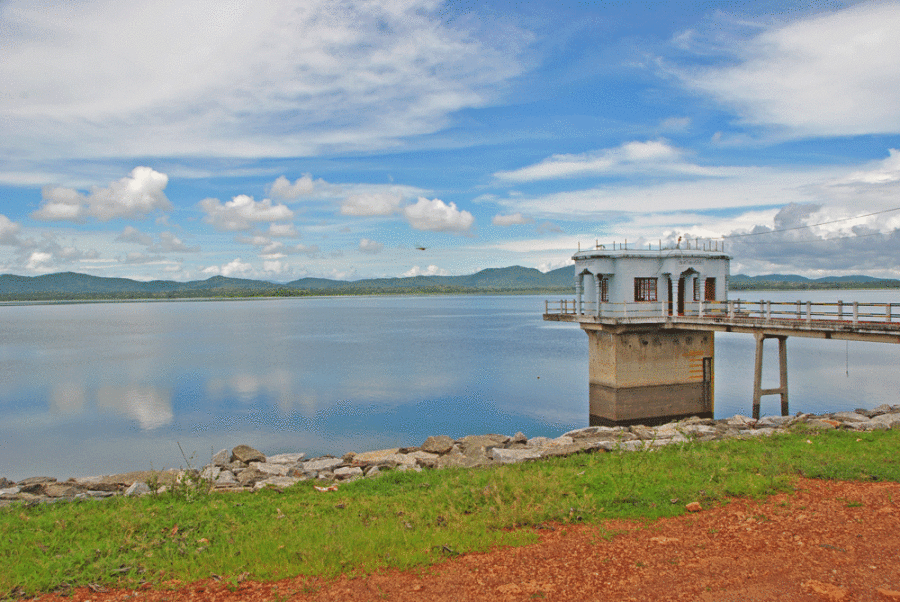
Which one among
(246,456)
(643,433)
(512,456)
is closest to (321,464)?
(246,456)

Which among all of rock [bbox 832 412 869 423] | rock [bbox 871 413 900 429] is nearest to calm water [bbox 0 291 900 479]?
rock [bbox 832 412 869 423]

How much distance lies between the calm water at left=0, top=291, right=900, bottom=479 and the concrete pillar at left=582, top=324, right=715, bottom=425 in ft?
12.8

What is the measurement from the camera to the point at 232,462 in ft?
59.7

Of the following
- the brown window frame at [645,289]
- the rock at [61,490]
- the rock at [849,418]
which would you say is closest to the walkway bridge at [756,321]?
the brown window frame at [645,289]

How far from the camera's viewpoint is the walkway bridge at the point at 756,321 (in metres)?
21.3

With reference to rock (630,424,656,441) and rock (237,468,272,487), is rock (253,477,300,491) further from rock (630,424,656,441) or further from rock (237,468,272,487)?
rock (630,424,656,441)

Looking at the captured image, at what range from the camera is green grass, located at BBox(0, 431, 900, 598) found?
7.98m

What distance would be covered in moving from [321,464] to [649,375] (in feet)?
59.9

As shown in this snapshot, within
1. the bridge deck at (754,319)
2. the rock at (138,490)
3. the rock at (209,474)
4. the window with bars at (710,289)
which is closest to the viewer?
the rock at (138,490)

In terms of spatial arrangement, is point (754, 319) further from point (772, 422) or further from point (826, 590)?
point (826, 590)

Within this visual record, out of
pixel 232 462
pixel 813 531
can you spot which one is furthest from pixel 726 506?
pixel 232 462

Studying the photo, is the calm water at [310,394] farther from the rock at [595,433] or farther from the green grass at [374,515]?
the rock at [595,433]

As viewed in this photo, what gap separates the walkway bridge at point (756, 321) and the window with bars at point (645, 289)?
2.68 ft

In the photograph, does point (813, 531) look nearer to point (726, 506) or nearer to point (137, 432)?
point (726, 506)
